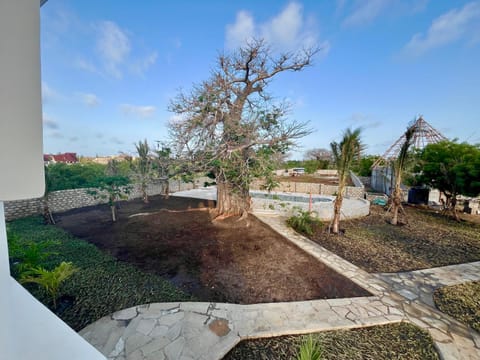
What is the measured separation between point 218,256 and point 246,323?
1933mm

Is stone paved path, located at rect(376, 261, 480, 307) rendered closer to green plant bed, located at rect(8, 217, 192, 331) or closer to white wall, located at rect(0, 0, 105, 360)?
green plant bed, located at rect(8, 217, 192, 331)

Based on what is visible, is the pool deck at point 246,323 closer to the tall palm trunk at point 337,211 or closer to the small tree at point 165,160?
the tall palm trunk at point 337,211

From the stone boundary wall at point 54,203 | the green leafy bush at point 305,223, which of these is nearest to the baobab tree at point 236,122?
the green leafy bush at point 305,223

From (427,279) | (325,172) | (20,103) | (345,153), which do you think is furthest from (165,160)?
(325,172)

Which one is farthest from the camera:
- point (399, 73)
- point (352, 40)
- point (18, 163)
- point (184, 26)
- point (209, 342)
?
point (399, 73)

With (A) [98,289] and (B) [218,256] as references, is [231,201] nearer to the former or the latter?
(B) [218,256]

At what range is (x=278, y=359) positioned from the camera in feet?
6.60

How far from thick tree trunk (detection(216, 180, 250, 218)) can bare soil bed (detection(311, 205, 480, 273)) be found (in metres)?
2.59

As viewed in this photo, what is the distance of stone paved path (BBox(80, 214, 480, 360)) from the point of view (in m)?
2.09

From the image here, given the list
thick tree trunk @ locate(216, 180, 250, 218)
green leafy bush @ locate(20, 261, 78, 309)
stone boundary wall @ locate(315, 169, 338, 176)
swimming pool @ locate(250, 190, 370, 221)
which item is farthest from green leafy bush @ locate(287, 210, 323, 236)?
stone boundary wall @ locate(315, 169, 338, 176)

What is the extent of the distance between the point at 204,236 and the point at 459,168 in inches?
363

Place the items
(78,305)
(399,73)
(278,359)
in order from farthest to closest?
(399,73), (78,305), (278,359)

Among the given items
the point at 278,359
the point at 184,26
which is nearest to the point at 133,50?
the point at 184,26

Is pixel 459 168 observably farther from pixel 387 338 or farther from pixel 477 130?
pixel 387 338
